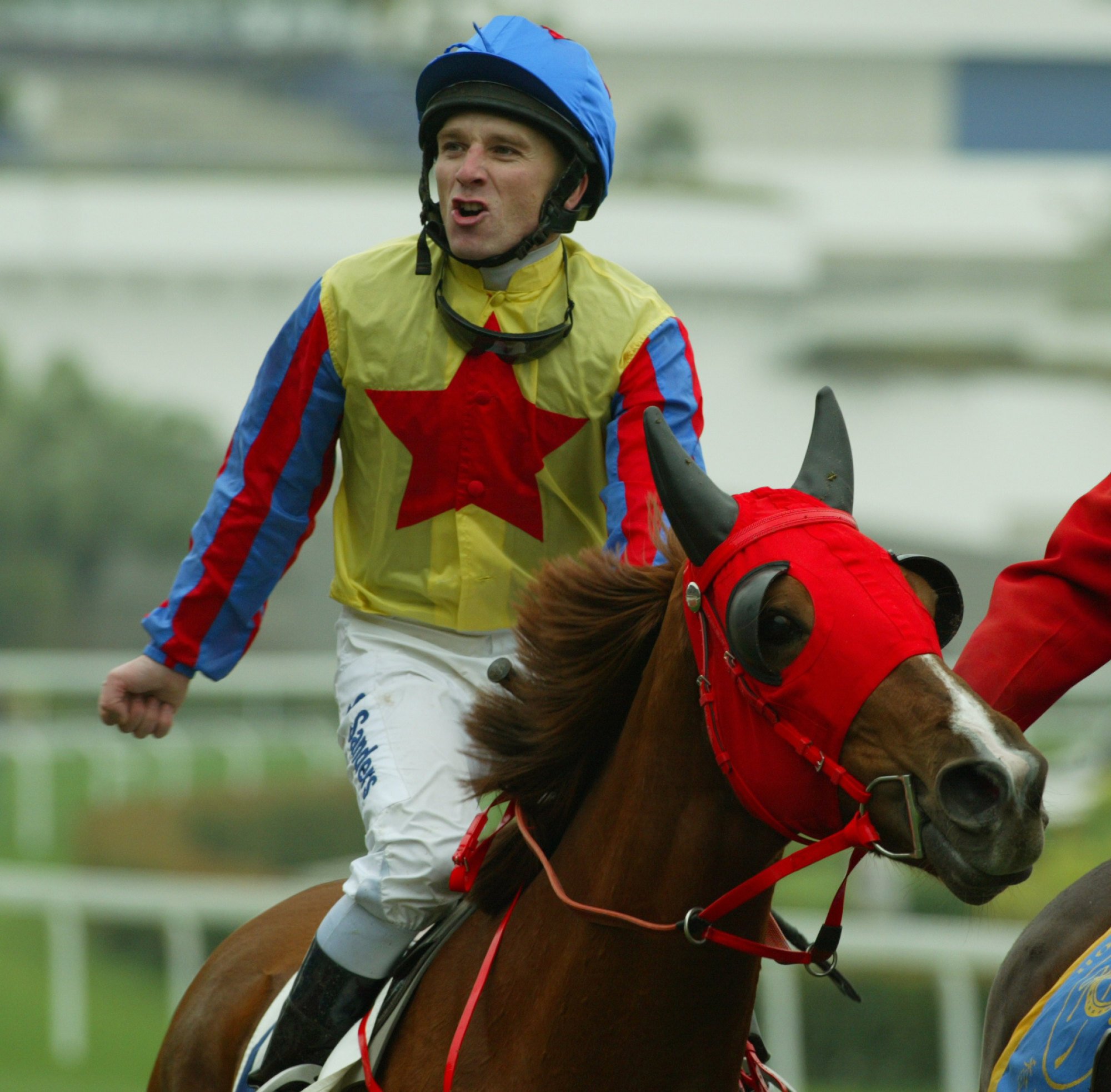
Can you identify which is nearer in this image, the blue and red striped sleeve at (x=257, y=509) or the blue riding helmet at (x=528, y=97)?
the blue riding helmet at (x=528, y=97)

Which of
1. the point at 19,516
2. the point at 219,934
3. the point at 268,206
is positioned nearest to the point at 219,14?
→ the point at 268,206

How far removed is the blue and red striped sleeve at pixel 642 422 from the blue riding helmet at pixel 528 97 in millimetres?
259

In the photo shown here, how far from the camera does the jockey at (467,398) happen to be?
282 cm

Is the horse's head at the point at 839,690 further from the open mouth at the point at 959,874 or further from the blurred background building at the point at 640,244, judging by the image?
the blurred background building at the point at 640,244

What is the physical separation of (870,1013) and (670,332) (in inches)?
199

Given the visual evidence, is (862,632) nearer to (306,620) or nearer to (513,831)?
(513,831)

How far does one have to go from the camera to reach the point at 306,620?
956 inches

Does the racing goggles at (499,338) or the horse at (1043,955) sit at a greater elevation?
the racing goggles at (499,338)

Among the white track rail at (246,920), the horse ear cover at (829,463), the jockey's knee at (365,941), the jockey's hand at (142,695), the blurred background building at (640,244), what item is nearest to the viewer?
the horse ear cover at (829,463)

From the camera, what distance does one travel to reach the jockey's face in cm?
282

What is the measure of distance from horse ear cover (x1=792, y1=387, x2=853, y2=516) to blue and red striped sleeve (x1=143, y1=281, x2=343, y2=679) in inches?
35.3

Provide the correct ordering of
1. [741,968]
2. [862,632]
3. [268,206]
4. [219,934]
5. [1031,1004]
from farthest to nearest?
Answer: [268,206]
[219,934]
[1031,1004]
[741,968]
[862,632]

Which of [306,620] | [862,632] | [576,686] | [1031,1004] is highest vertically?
[862,632]

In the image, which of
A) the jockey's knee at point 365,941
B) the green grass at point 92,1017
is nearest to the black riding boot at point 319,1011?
the jockey's knee at point 365,941
